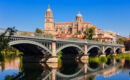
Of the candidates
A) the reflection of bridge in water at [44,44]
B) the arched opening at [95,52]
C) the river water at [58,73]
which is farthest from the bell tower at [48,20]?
the river water at [58,73]

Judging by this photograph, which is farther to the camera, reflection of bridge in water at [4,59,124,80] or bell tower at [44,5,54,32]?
bell tower at [44,5,54,32]

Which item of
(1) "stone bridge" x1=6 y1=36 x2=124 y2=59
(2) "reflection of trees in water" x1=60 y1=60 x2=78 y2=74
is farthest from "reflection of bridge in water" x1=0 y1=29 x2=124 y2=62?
(2) "reflection of trees in water" x1=60 y1=60 x2=78 y2=74

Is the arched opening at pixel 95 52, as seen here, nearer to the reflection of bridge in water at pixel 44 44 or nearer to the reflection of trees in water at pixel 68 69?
the reflection of bridge in water at pixel 44 44

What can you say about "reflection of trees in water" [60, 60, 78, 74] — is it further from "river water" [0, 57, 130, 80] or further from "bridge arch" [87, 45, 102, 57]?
"bridge arch" [87, 45, 102, 57]

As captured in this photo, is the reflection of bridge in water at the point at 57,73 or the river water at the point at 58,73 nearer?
the river water at the point at 58,73

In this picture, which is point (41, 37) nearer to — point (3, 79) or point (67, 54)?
point (3, 79)

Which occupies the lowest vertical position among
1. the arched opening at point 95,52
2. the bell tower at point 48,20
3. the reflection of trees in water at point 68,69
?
the reflection of trees in water at point 68,69

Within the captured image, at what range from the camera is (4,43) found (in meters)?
22.5

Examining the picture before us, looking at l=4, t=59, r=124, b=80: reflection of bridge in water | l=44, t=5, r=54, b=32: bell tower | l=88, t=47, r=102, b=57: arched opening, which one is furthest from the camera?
l=44, t=5, r=54, b=32: bell tower

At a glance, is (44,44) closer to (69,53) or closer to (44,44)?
(44,44)

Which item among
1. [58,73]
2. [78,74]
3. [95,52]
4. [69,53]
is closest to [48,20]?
[95,52]

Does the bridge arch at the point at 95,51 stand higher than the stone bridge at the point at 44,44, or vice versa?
the stone bridge at the point at 44,44

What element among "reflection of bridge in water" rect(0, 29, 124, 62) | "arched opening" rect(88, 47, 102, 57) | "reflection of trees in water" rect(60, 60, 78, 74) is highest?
"reflection of bridge in water" rect(0, 29, 124, 62)

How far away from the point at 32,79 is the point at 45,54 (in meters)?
20.1
